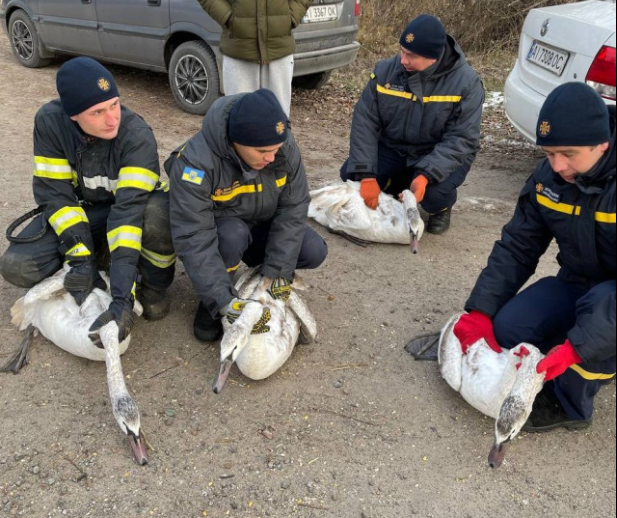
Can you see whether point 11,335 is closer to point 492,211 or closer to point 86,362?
point 86,362

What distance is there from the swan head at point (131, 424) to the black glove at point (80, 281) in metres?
0.72

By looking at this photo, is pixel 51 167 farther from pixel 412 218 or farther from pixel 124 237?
pixel 412 218

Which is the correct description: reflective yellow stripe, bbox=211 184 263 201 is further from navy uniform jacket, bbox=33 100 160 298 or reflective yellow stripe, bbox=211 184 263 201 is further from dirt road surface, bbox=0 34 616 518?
dirt road surface, bbox=0 34 616 518

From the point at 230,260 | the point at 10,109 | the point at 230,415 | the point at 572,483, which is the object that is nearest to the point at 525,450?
the point at 572,483

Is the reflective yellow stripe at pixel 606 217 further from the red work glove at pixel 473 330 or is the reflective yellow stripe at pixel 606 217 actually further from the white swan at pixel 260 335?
the white swan at pixel 260 335

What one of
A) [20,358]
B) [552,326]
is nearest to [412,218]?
[552,326]

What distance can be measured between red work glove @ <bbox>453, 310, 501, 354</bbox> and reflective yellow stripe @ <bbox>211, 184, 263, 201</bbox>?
1.21 meters

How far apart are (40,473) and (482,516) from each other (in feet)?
5.89

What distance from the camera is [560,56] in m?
4.63

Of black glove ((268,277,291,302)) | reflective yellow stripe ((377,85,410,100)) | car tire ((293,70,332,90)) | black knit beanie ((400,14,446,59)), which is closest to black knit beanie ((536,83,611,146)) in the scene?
black glove ((268,277,291,302))

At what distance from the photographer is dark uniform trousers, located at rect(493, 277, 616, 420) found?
2.72 metres

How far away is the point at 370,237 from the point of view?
4.35 meters

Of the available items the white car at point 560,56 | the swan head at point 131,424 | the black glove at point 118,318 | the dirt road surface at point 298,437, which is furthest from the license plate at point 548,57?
the swan head at point 131,424

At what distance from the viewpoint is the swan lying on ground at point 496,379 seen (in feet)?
7.97
